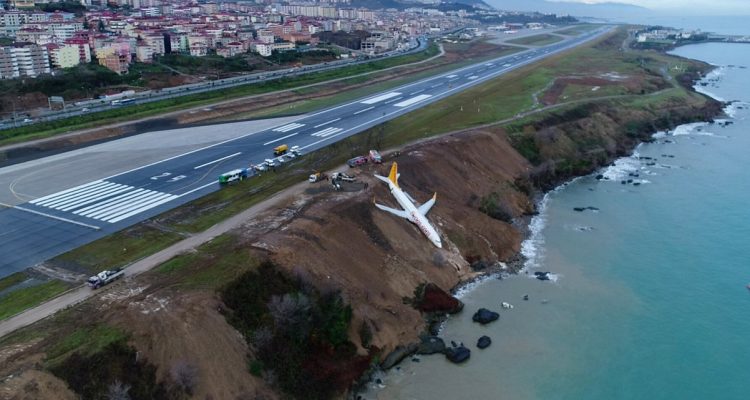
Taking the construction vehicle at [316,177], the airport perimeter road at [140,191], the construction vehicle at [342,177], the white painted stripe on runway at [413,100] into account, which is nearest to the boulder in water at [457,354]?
the construction vehicle at [342,177]

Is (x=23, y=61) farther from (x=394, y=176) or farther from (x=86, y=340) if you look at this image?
(x=86, y=340)

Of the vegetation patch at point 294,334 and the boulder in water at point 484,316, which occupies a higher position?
the vegetation patch at point 294,334

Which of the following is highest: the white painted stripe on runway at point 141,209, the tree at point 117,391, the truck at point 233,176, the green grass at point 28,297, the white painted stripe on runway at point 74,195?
the truck at point 233,176

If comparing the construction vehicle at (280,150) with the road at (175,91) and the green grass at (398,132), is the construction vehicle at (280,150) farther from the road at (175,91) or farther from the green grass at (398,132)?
the road at (175,91)

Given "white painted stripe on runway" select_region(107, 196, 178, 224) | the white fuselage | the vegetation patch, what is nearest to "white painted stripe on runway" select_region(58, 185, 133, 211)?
"white painted stripe on runway" select_region(107, 196, 178, 224)

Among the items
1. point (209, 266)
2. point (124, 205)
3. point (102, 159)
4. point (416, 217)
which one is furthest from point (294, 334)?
point (102, 159)

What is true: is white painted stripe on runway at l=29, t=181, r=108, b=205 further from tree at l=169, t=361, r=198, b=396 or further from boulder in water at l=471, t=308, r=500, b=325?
boulder in water at l=471, t=308, r=500, b=325
